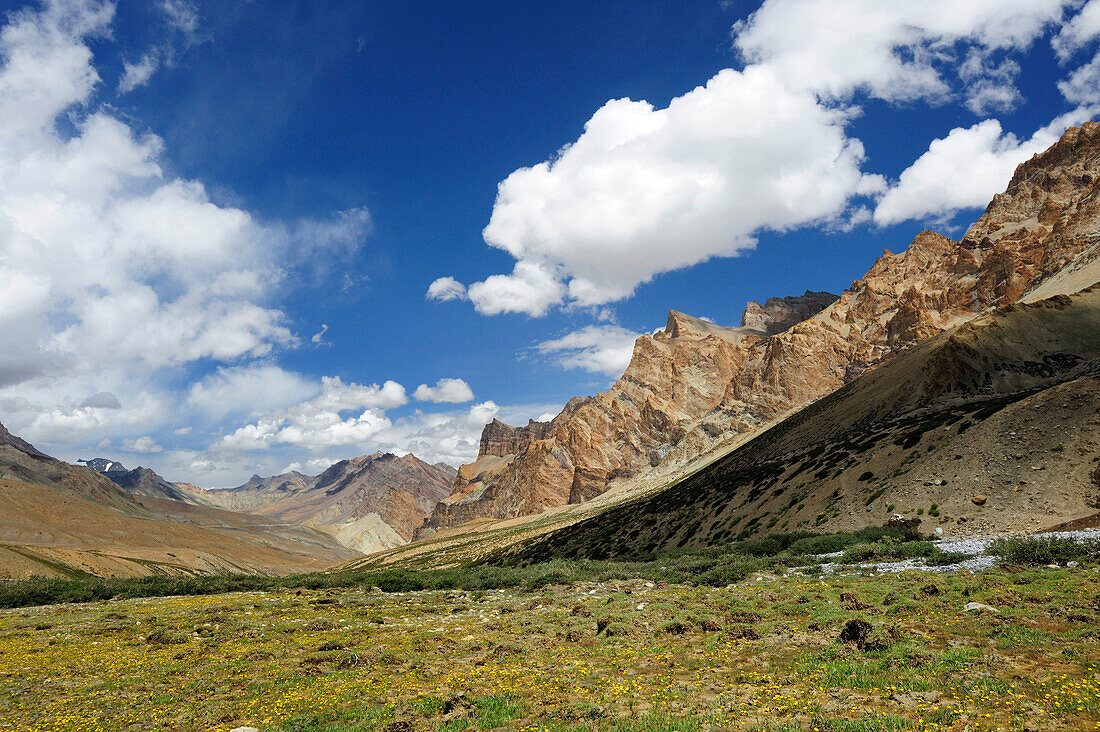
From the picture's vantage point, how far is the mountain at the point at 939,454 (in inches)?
1356

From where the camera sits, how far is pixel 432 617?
22797 mm

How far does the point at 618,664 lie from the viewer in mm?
14789

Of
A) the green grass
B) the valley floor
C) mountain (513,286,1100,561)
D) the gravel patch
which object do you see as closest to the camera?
the valley floor

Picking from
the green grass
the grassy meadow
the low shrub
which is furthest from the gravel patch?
the green grass

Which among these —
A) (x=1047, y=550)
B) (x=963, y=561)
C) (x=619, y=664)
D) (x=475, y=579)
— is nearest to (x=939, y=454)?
(x=963, y=561)

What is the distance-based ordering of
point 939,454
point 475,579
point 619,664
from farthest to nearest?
1. point 939,454
2. point 475,579
3. point 619,664

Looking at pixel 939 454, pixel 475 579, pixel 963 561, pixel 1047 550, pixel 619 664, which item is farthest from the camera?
pixel 939 454

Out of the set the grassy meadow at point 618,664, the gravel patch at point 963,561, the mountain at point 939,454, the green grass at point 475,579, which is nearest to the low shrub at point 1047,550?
the gravel patch at point 963,561

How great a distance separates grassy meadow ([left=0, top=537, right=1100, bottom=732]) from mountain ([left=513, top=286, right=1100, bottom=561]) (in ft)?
60.2

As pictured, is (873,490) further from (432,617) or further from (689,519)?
(432,617)

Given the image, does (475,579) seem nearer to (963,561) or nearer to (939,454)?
(963,561)

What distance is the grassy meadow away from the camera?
10.8 metres

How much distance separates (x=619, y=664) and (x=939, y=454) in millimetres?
39847

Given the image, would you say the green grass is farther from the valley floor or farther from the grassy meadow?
the valley floor
